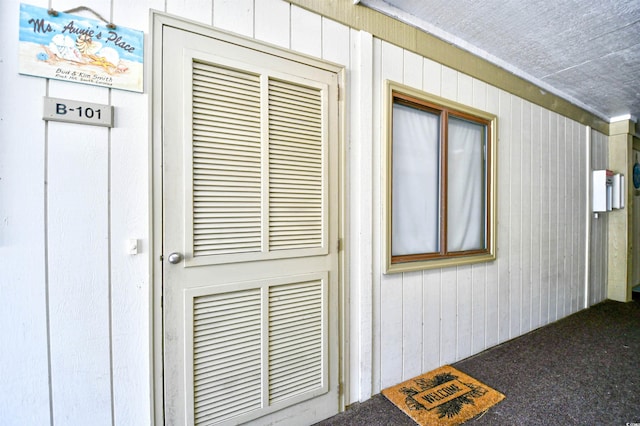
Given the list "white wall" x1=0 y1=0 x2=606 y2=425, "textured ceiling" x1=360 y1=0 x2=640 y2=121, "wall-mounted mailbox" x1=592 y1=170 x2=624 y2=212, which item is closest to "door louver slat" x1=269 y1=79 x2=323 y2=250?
"white wall" x1=0 y1=0 x2=606 y2=425

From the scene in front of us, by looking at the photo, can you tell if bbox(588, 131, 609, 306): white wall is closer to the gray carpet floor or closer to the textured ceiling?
the gray carpet floor

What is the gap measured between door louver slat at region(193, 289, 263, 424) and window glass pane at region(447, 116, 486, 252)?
1.68 metres

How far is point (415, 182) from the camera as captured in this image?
2102 millimetres

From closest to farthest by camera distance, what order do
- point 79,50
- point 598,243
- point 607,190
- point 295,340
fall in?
1. point 79,50
2. point 295,340
3. point 607,190
4. point 598,243

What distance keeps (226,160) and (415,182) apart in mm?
1406

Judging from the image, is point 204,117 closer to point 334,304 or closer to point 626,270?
point 334,304

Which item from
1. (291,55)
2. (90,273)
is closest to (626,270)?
(291,55)

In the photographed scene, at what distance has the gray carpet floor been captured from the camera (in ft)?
5.32

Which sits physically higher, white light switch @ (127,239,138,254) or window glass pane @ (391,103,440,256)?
window glass pane @ (391,103,440,256)

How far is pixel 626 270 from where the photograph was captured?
12.6ft

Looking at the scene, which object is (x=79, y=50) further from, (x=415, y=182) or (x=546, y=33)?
(x=546, y=33)

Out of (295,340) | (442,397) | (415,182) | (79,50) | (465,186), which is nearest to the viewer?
(79,50)

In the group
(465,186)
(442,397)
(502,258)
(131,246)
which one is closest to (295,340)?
(131,246)

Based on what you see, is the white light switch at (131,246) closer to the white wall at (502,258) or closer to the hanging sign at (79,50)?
the hanging sign at (79,50)
